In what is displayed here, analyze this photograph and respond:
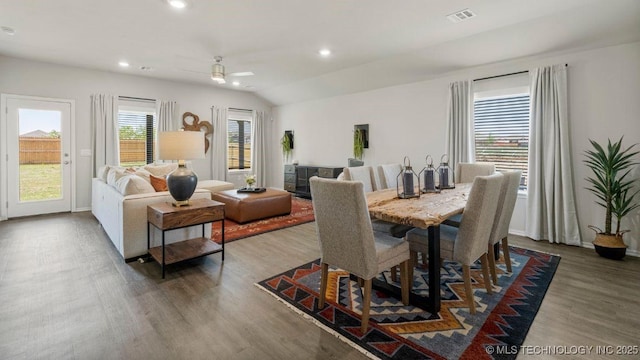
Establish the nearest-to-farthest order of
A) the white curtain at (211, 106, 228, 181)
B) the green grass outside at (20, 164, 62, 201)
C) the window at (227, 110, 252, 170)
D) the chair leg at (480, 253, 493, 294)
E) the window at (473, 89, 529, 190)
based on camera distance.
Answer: the chair leg at (480, 253, 493, 294)
the window at (473, 89, 529, 190)
the green grass outside at (20, 164, 62, 201)
the white curtain at (211, 106, 228, 181)
the window at (227, 110, 252, 170)

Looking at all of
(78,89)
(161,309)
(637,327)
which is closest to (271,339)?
(161,309)

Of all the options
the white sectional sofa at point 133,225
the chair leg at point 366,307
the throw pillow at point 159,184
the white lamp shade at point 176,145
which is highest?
the white lamp shade at point 176,145

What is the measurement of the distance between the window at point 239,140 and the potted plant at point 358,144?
3.33 metres

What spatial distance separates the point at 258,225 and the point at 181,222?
1852 millimetres

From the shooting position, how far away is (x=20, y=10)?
3.34m

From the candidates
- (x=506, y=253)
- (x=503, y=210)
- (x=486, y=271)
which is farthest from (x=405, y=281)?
(x=506, y=253)

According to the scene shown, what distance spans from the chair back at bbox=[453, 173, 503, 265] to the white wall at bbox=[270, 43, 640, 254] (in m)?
2.63

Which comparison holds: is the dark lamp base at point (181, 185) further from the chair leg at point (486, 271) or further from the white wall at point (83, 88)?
the white wall at point (83, 88)

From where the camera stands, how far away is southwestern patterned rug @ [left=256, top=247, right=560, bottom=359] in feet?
6.11

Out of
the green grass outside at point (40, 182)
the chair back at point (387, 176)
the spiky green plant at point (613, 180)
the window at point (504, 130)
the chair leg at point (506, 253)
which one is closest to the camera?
the chair leg at point (506, 253)

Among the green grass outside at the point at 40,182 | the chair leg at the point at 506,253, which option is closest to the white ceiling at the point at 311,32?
the green grass outside at the point at 40,182

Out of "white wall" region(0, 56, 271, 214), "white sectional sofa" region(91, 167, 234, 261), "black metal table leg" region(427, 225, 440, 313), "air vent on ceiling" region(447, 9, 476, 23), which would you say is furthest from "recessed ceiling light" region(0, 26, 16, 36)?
"black metal table leg" region(427, 225, 440, 313)

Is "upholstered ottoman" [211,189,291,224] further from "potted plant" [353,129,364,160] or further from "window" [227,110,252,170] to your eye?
"window" [227,110,252,170]

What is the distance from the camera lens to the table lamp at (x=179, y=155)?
3.04 m
